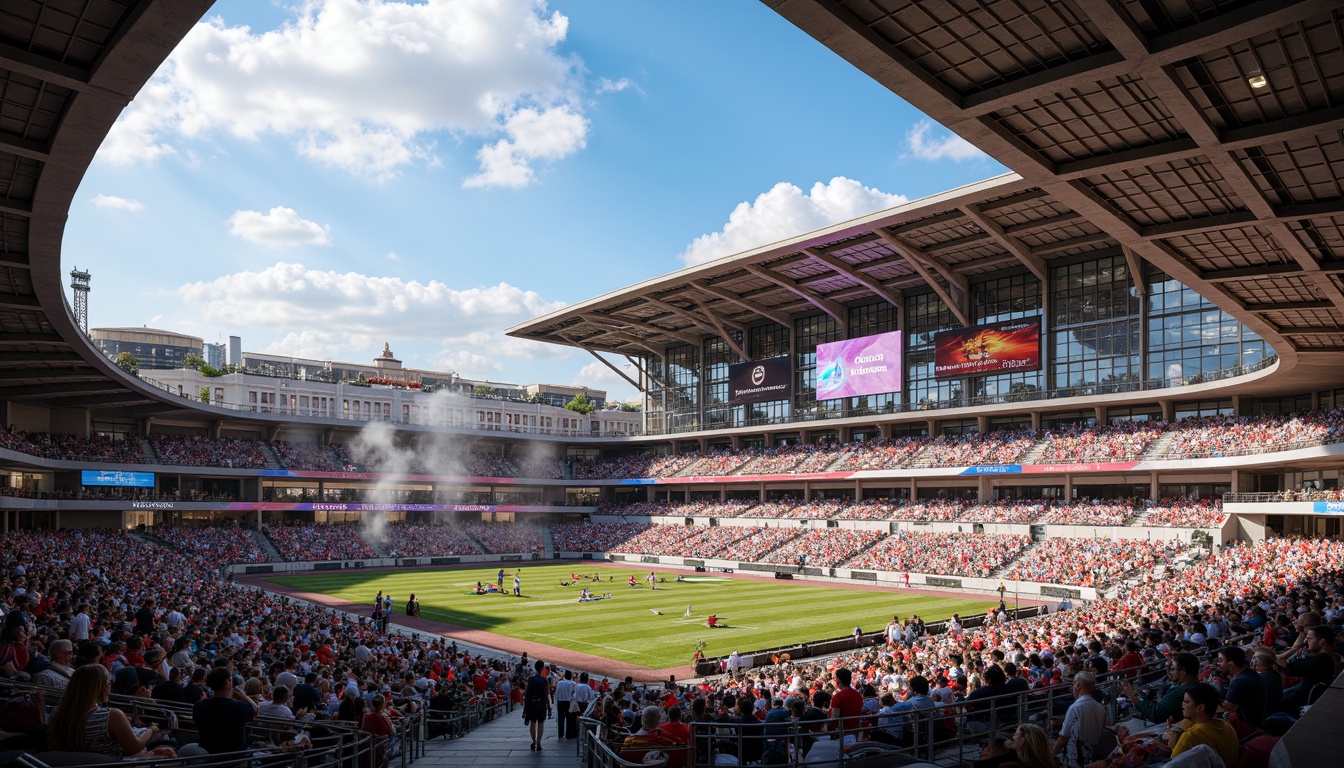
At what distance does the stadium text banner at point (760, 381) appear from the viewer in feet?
256

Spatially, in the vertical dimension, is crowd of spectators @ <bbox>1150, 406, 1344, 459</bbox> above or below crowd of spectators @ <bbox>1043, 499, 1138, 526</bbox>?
above

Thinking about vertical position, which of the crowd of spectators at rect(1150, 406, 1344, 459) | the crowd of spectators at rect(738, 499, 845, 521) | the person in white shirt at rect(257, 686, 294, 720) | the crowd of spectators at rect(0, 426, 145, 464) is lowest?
the crowd of spectators at rect(738, 499, 845, 521)

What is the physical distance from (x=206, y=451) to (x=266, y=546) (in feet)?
31.2

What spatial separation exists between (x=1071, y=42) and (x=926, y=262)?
45.5 metres

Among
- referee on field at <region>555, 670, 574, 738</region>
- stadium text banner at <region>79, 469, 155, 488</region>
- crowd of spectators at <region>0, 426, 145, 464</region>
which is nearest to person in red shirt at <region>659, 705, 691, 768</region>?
referee on field at <region>555, 670, 574, 738</region>

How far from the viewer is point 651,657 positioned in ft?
110

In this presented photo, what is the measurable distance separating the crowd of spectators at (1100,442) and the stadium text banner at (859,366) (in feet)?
41.7

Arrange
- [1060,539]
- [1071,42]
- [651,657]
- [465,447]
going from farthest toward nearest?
1. [465,447]
2. [1060,539]
3. [651,657]
4. [1071,42]

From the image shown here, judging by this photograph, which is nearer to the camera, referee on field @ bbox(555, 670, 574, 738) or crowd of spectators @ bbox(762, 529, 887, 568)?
referee on field @ bbox(555, 670, 574, 738)

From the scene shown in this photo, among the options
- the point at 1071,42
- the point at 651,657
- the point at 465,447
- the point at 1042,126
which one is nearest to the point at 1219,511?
the point at 651,657

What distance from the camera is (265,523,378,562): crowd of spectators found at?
6800cm

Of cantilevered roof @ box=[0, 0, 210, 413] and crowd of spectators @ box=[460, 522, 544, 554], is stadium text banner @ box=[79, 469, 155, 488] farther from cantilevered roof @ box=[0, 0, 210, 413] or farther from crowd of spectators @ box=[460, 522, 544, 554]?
cantilevered roof @ box=[0, 0, 210, 413]

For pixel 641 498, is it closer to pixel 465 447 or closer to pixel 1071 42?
pixel 465 447

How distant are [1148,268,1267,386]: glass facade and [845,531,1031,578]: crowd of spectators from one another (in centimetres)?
1437
